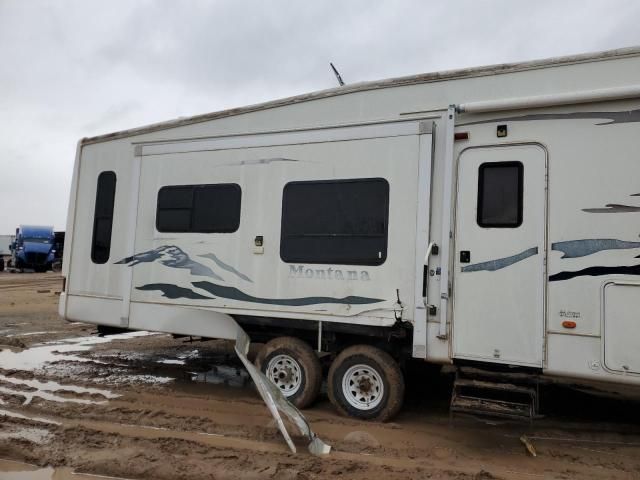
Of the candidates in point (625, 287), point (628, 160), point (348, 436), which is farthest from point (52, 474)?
point (628, 160)

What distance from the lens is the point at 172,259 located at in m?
6.41

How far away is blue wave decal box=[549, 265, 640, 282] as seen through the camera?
4.43m

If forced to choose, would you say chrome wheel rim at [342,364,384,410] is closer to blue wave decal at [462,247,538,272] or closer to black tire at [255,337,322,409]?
black tire at [255,337,322,409]

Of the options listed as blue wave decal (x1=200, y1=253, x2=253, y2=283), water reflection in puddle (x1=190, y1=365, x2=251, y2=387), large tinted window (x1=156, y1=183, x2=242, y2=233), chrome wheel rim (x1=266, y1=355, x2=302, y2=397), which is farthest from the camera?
water reflection in puddle (x1=190, y1=365, x2=251, y2=387)

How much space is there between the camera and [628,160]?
4.53 metres

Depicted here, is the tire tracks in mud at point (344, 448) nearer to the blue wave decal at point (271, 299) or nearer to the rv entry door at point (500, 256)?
the rv entry door at point (500, 256)

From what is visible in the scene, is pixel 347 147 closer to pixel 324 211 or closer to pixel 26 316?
pixel 324 211

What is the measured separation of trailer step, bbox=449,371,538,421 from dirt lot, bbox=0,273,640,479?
0.33 m

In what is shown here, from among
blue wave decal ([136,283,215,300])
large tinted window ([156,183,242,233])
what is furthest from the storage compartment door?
blue wave decal ([136,283,215,300])

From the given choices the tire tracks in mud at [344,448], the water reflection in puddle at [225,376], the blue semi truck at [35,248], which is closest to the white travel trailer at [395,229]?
the tire tracks in mud at [344,448]

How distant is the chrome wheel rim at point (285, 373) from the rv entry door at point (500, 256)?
5.92 feet

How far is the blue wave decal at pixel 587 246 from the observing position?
14.7 ft

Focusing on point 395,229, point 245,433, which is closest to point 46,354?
point 245,433

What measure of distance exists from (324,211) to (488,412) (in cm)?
259
